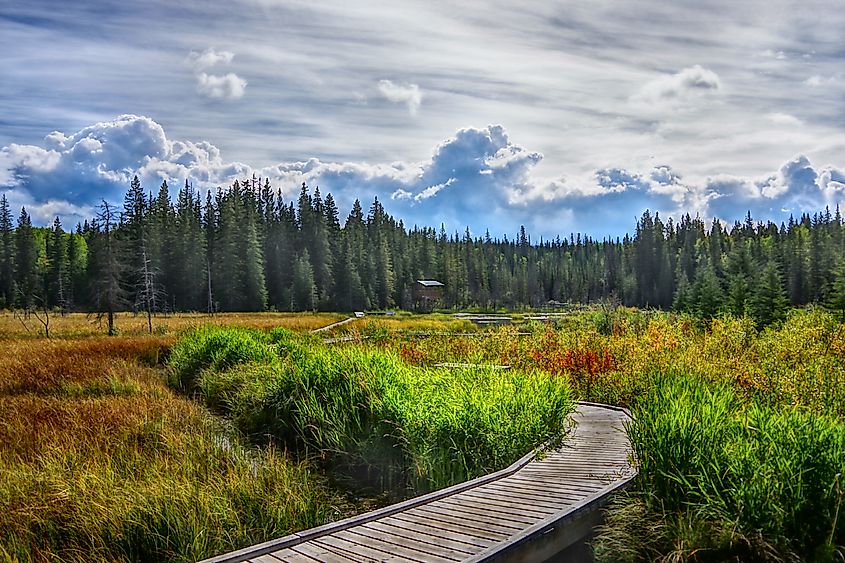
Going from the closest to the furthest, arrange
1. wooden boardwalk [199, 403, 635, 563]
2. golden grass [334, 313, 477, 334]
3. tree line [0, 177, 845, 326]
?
wooden boardwalk [199, 403, 635, 563], golden grass [334, 313, 477, 334], tree line [0, 177, 845, 326]

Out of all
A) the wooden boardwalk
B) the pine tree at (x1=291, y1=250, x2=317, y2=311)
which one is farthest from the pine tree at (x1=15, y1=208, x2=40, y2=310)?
the wooden boardwalk

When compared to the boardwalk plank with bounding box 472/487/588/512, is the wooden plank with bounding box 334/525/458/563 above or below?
above

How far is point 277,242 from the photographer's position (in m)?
78.4

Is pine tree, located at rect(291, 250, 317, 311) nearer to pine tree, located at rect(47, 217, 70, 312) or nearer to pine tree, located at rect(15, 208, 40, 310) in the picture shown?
pine tree, located at rect(47, 217, 70, 312)

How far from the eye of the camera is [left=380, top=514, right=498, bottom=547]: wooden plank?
18.4ft

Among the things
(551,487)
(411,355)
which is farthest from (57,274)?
(551,487)

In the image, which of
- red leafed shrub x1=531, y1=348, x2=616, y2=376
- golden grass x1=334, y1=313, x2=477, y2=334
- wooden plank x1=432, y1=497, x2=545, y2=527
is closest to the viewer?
wooden plank x1=432, y1=497, x2=545, y2=527

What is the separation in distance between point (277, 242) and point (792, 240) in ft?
→ 228

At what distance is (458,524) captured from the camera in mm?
6027

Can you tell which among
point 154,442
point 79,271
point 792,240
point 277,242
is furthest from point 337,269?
point 154,442

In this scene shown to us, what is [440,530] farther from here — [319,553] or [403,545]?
[319,553]

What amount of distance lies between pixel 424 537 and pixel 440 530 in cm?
22

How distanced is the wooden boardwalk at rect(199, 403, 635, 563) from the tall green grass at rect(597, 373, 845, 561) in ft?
1.49

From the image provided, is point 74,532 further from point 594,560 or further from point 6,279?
point 6,279
